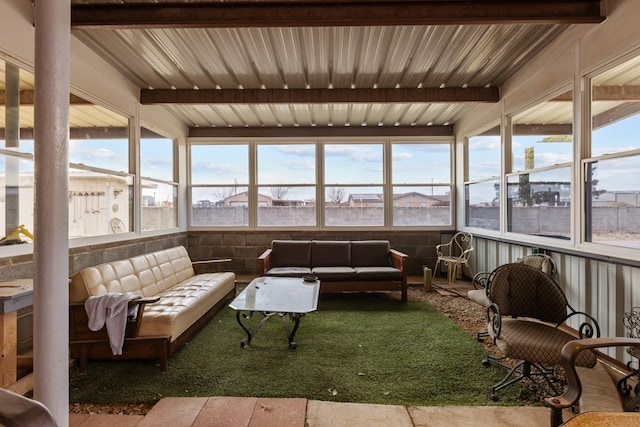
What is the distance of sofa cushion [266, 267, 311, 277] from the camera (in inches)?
183

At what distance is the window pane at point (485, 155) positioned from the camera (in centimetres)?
495

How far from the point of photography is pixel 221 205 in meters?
6.45

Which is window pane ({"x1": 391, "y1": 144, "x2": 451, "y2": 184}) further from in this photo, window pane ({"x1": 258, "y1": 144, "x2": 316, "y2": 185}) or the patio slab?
the patio slab

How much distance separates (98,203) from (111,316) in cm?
185

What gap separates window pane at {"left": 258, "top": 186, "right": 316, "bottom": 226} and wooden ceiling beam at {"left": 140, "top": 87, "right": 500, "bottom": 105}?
7.10 feet

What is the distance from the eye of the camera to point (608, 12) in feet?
8.93

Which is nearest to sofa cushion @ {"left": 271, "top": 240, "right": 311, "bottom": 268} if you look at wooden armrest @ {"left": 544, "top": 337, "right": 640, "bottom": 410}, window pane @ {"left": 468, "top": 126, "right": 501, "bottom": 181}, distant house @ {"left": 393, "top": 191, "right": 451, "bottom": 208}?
distant house @ {"left": 393, "top": 191, "right": 451, "bottom": 208}

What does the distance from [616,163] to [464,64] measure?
2.01 metres

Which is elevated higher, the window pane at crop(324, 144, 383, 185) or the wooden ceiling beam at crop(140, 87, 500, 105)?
the wooden ceiling beam at crop(140, 87, 500, 105)

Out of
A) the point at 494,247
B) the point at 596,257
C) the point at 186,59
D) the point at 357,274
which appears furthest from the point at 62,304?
the point at 494,247

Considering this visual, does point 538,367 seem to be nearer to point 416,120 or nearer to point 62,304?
point 62,304

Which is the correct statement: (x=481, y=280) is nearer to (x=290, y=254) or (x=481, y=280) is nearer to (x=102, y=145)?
(x=290, y=254)

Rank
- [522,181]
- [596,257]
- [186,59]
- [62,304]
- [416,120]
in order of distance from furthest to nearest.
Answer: [416,120] → [522,181] → [186,59] → [596,257] → [62,304]

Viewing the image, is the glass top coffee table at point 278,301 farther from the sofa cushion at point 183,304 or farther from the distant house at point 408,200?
the distant house at point 408,200
